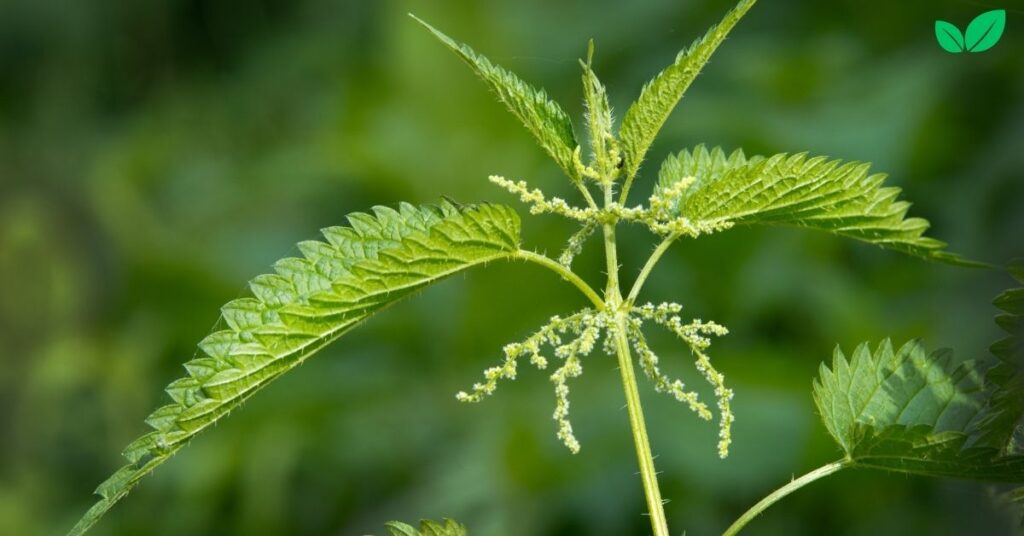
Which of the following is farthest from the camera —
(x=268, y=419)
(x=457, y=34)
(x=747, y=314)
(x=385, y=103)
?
(x=385, y=103)

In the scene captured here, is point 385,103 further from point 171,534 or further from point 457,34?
point 171,534

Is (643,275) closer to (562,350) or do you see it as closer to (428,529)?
(562,350)

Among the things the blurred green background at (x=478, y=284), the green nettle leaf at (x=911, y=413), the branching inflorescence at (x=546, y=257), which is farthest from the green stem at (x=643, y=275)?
the blurred green background at (x=478, y=284)

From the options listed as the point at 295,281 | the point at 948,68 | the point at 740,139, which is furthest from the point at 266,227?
the point at 295,281

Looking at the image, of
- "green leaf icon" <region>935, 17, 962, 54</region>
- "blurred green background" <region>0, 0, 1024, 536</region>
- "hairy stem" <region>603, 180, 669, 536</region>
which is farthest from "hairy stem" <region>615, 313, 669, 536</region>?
"blurred green background" <region>0, 0, 1024, 536</region>

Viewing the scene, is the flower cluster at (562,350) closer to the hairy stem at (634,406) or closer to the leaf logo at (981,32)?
the hairy stem at (634,406)

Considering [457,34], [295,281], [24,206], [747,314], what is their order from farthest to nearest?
[24,206] → [457,34] → [747,314] → [295,281]
